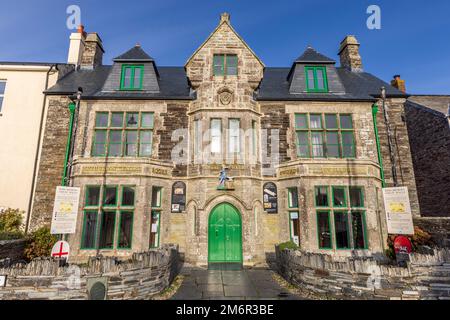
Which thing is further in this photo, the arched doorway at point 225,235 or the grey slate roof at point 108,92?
the grey slate roof at point 108,92

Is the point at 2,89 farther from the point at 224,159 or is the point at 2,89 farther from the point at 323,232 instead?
the point at 323,232

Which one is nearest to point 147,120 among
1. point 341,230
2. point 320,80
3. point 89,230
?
point 89,230

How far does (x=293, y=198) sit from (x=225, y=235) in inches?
165

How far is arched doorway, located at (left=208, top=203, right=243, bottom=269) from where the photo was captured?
40.3 feet

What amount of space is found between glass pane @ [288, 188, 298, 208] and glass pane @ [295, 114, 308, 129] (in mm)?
3894

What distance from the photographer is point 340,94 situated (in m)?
15.0

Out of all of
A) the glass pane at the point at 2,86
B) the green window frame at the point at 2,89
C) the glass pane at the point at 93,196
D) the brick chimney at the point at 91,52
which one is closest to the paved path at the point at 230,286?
the glass pane at the point at 93,196

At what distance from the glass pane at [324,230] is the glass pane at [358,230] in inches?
52.4

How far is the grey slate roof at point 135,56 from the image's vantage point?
50.7 feet

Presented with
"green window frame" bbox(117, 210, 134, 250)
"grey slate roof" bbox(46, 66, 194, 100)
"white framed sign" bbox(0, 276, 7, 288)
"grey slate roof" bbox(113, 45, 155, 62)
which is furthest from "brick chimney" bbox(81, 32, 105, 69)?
"white framed sign" bbox(0, 276, 7, 288)

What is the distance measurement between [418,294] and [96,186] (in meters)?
13.7

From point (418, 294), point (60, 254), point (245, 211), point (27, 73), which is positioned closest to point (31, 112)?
point (27, 73)

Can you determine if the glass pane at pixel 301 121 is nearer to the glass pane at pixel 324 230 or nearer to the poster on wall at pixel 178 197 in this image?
the glass pane at pixel 324 230

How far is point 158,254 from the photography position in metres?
8.38
